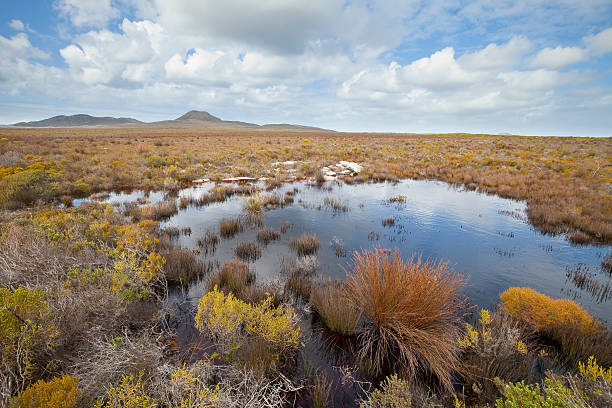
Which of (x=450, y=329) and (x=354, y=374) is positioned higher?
(x=450, y=329)

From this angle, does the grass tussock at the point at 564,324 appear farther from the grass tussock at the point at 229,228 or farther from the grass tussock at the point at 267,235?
the grass tussock at the point at 229,228

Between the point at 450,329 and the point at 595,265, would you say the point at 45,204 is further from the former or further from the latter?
the point at 595,265

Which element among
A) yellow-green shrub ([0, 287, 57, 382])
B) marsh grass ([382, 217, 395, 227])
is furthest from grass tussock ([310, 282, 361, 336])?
marsh grass ([382, 217, 395, 227])

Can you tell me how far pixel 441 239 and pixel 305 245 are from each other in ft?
14.7

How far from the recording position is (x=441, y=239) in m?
8.10

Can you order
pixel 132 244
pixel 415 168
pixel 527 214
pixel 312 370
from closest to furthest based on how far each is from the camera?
pixel 312 370 → pixel 132 244 → pixel 527 214 → pixel 415 168

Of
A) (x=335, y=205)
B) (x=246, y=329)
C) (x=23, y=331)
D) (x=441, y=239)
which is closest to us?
(x=23, y=331)

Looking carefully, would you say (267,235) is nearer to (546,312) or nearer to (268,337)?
(268,337)

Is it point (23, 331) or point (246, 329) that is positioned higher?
point (23, 331)

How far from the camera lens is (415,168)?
20453 mm

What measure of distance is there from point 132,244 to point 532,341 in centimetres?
746

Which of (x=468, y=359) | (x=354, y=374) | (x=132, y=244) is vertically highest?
(x=132, y=244)

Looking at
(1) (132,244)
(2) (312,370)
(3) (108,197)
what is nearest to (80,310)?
Result: (1) (132,244)

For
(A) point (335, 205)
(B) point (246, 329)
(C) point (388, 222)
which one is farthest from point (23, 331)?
(A) point (335, 205)
